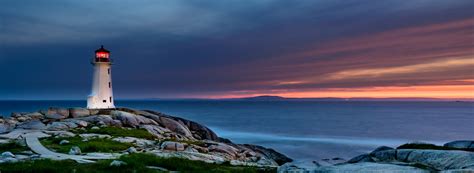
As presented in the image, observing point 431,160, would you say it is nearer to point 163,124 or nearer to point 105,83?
point 163,124

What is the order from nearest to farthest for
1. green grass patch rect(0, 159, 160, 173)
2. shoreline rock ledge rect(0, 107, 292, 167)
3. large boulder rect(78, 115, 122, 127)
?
green grass patch rect(0, 159, 160, 173) < shoreline rock ledge rect(0, 107, 292, 167) < large boulder rect(78, 115, 122, 127)

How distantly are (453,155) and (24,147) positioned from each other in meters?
21.2

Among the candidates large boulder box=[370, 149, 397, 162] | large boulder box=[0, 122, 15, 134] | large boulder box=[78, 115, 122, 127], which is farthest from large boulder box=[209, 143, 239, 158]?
large boulder box=[0, 122, 15, 134]

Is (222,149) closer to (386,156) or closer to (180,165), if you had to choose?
(180,165)

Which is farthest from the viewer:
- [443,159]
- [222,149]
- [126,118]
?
[126,118]

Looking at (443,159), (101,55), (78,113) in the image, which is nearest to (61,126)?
(78,113)

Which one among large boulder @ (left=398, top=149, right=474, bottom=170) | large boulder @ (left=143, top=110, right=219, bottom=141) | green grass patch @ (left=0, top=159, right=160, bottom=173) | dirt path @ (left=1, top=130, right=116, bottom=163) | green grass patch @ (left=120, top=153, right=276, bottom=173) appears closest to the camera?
large boulder @ (left=398, top=149, right=474, bottom=170)

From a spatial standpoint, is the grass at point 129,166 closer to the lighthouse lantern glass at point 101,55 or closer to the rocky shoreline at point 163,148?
the rocky shoreline at point 163,148

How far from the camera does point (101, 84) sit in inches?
1946

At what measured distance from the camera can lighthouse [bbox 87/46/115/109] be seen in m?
48.9

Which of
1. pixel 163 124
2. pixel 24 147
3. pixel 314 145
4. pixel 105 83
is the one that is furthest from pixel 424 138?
pixel 24 147

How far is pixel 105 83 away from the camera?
49781mm

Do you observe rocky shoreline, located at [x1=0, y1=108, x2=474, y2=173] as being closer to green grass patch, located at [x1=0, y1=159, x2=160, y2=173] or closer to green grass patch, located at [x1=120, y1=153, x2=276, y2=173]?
green grass patch, located at [x1=0, y1=159, x2=160, y2=173]

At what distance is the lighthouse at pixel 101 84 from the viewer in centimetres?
4891
